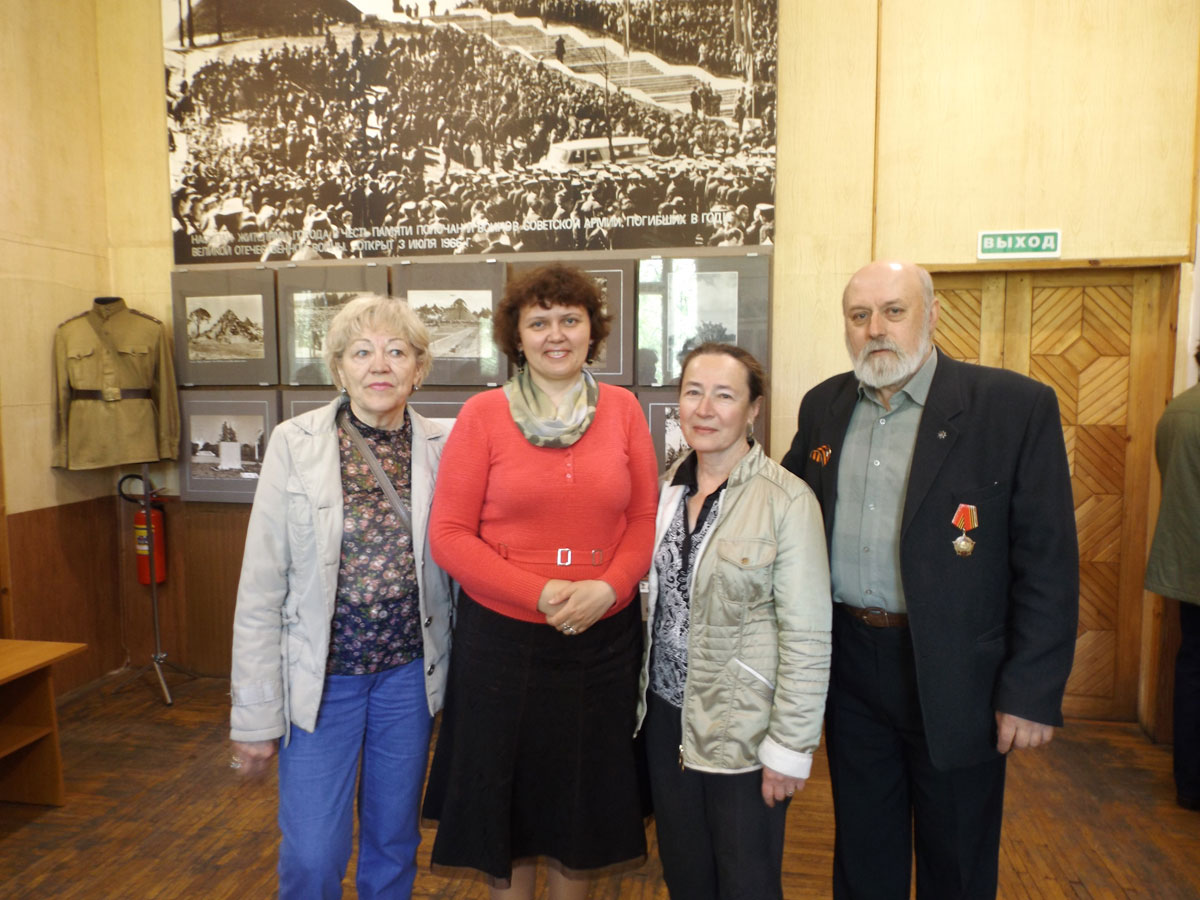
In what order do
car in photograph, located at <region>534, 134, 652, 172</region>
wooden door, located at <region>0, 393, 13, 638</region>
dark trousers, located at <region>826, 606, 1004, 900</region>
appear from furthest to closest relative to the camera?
1. car in photograph, located at <region>534, 134, 652, 172</region>
2. wooden door, located at <region>0, 393, 13, 638</region>
3. dark trousers, located at <region>826, 606, 1004, 900</region>

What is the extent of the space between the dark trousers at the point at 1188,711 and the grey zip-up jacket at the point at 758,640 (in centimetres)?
241

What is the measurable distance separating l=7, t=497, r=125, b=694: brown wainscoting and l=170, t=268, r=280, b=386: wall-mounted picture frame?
3.30 feet

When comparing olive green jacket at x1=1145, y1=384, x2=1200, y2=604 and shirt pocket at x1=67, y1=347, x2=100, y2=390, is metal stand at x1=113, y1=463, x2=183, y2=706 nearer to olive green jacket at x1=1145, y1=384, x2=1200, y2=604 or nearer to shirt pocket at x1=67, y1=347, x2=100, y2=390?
shirt pocket at x1=67, y1=347, x2=100, y2=390

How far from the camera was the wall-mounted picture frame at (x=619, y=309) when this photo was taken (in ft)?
12.4

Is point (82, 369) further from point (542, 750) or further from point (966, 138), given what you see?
point (966, 138)

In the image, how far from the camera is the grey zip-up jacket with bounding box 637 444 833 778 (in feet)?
5.32

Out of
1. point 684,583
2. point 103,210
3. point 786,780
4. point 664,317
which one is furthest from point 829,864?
point 103,210

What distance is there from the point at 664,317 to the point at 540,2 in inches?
68.2

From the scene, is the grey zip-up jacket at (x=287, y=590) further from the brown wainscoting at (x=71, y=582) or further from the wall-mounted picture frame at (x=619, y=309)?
the brown wainscoting at (x=71, y=582)

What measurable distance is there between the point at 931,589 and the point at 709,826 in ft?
2.47

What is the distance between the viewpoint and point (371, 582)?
72.5 inches

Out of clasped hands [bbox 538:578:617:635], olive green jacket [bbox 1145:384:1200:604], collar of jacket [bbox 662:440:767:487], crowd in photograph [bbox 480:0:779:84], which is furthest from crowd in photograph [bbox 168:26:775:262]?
clasped hands [bbox 538:578:617:635]

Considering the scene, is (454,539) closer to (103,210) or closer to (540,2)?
(540,2)

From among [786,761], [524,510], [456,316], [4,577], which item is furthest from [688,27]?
[4,577]
